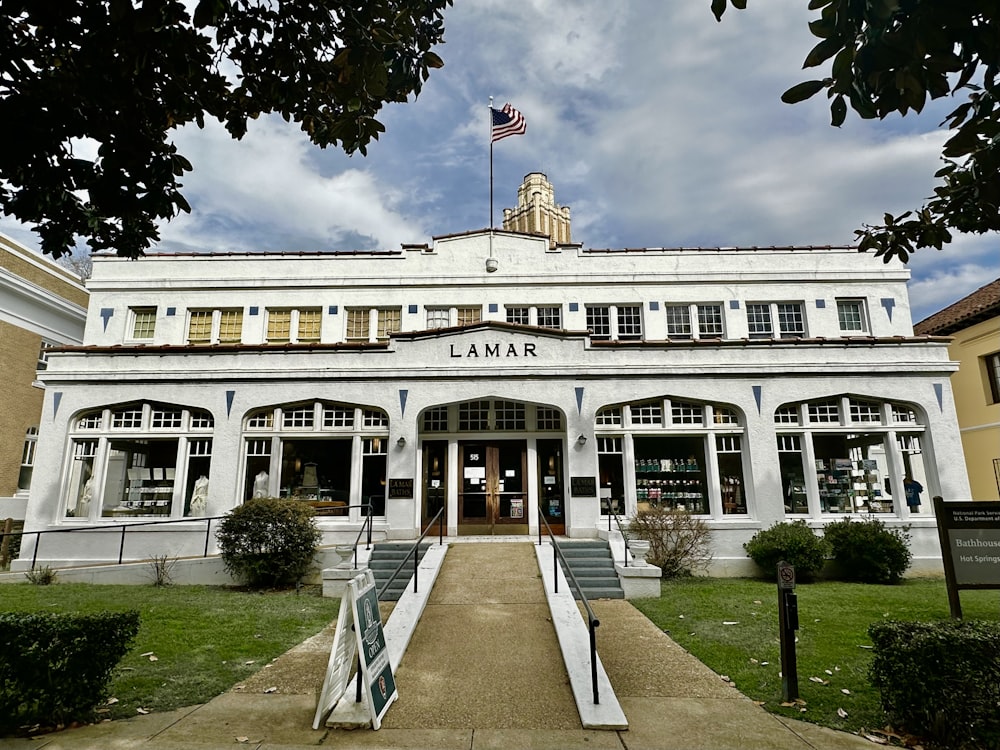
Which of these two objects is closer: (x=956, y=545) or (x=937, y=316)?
(x=956, y=545)

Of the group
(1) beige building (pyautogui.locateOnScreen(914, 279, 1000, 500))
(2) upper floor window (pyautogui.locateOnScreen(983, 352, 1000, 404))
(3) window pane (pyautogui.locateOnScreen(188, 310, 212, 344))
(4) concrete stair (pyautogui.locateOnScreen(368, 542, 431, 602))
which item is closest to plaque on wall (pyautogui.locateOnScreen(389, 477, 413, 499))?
(4) concrete stair (pyautogui.locateOnScreen(368, 542, 431, 602))

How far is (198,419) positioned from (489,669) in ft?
40.0

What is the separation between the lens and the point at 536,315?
20.0 meters

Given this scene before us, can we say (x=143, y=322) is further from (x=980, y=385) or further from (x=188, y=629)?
(x=980, y=385)

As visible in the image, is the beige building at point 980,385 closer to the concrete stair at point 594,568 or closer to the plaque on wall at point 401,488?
the concrete stair at point 594,568

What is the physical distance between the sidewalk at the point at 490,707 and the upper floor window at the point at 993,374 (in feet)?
61.9

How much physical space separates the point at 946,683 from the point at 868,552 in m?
9.41

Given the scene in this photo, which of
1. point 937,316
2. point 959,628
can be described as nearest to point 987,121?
point 959,628

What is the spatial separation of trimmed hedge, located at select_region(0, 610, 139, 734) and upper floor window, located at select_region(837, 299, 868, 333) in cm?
2117

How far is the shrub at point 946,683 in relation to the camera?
213 inches

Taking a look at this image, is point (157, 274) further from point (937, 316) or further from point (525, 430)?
point (937, 316)

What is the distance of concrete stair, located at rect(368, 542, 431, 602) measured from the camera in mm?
12000

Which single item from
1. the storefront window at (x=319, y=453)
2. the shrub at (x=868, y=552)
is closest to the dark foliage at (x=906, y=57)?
the shrub at (x=868, y=552)

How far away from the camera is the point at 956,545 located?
782cm
